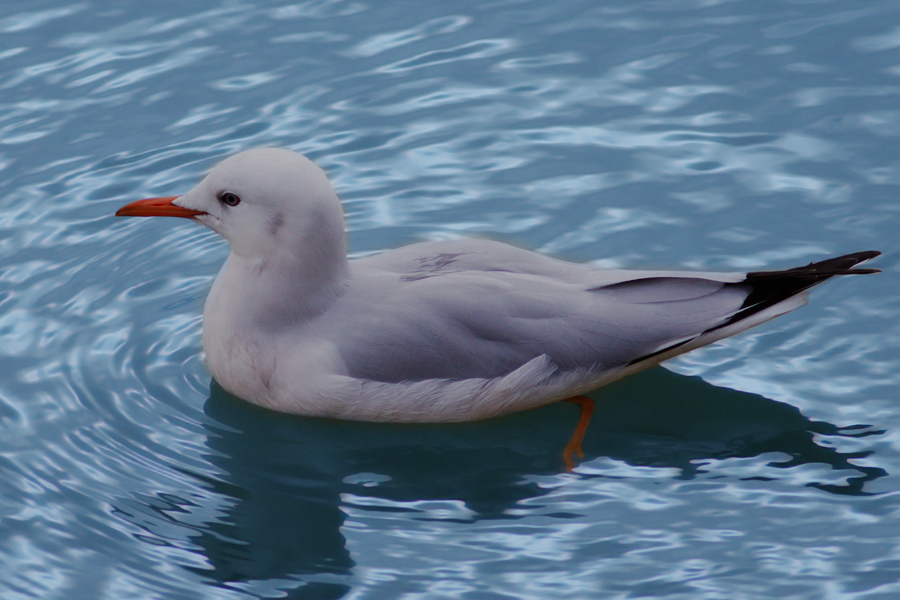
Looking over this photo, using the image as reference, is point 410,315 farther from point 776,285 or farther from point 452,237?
point 776,285

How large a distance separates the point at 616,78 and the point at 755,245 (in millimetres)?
2070

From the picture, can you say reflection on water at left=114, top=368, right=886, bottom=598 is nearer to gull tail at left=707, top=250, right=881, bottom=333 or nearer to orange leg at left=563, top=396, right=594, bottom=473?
orange leg at left=563, top=396, right=594, bottom=473

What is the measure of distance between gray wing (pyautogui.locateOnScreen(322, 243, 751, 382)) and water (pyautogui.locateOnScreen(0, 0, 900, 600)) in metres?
0.42

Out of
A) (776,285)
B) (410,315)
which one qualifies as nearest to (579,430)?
(410,315)

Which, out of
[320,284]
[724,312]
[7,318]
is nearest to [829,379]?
[724,312]

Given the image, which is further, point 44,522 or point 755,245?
point 755,245

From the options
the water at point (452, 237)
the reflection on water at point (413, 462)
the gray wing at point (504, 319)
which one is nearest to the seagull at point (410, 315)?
the gray wing at point (504, 319)

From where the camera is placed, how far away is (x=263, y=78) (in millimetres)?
8867

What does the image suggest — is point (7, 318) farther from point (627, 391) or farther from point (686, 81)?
point (686, 81)

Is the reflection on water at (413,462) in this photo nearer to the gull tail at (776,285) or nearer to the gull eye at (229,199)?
the gull tail at (776,285)

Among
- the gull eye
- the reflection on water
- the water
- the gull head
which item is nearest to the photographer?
the water

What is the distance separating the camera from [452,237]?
24.0 ft

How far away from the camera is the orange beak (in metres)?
5.95

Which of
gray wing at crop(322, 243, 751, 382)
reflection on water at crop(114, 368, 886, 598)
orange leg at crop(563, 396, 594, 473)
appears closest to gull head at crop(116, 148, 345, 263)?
gray wing at crop(322, 243, 751, 382)
